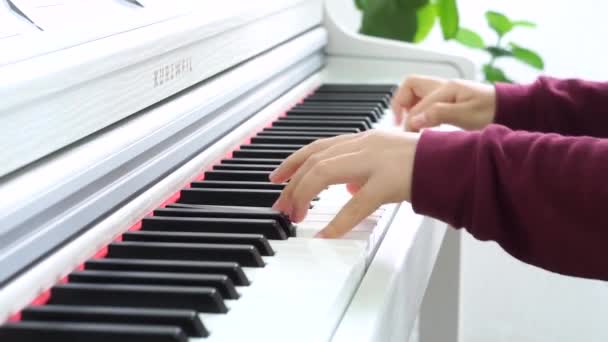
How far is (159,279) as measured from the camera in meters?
0.64

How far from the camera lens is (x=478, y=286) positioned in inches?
81.4

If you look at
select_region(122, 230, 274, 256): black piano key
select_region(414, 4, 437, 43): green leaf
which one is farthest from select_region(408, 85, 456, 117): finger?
select_region(414, 4, 437, 43): green leaf

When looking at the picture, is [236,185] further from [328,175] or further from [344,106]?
[344,106]

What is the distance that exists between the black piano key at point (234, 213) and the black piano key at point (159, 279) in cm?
16

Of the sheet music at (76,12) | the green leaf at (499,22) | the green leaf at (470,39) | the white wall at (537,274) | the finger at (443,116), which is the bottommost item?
the white wall at (537,274)

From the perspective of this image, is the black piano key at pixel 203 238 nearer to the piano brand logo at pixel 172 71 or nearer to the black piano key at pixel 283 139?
the piano brand logo at pixel 172 71

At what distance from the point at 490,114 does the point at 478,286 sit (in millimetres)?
914

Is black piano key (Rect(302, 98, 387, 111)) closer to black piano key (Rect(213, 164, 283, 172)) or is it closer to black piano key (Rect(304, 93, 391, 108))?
black piano key (Rect(304, 93, 391, 108))

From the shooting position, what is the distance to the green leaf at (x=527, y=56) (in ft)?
7.01

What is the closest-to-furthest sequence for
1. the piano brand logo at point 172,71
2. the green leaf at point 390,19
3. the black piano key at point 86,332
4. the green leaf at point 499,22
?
1. the black piano key at point 86,332
2. the piano brand logo at point 172,71
3. the green leaf at point 390,19
4. the green leaf at point 499,22

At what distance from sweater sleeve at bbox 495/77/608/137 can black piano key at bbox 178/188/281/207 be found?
1.64 ft

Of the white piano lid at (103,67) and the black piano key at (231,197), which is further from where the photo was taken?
the black piano key at (231,197)

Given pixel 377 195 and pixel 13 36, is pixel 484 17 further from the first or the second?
pixel 13 36

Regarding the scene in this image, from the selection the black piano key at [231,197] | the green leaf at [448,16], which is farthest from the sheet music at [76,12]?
the green leaf at [448,16]
